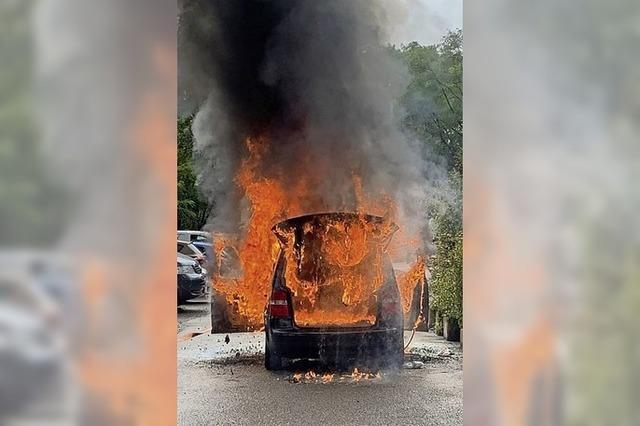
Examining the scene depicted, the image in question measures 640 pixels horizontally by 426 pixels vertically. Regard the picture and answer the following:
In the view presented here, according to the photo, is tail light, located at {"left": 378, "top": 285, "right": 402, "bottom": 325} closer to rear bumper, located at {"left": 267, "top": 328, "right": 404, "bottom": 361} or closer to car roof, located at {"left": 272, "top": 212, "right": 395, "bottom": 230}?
rear bumper, located at {"left": 267, "top": 328, "right": 404, "bottom": 361}

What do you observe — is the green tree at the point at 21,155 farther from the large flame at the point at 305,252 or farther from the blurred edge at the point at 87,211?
the large flame at the point at 305,252

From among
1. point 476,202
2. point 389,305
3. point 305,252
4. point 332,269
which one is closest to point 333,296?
point 332,269

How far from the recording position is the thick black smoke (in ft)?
26.2

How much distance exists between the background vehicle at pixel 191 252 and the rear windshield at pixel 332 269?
17.2 ft

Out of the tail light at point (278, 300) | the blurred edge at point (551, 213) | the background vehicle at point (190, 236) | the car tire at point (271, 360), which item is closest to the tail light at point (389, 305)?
the tail light at point (278, 300)

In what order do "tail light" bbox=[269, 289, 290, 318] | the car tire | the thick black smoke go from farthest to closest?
the thick black smoke, the car tire, "tail light" bbox=[269, 289, 290, 318]

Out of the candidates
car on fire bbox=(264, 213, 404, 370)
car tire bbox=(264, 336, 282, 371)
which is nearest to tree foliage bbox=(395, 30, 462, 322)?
car on fire bbox=(264, 213, 404, 370)

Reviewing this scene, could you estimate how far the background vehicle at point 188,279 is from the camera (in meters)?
11.8

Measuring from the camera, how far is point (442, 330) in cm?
920

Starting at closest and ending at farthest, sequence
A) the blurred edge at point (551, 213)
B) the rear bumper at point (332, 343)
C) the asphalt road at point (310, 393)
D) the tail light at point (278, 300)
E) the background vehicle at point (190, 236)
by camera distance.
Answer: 1. the blurred edge at point (551, 213)
2. the asphalt road at point (310, 393)
3. the tail light at point (278, 300)
4. the rear bumper at point (332, 343)
5. the background vehicle at point (190, 236)

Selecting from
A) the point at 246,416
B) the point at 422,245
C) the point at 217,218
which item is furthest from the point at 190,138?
the point at 246,416

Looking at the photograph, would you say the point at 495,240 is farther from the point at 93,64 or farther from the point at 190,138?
the point at 190,138

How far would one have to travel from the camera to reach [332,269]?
7.41m

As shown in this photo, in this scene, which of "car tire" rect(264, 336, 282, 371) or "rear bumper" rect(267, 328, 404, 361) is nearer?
"rear bumper" rect(267, 328, 404, 361)
